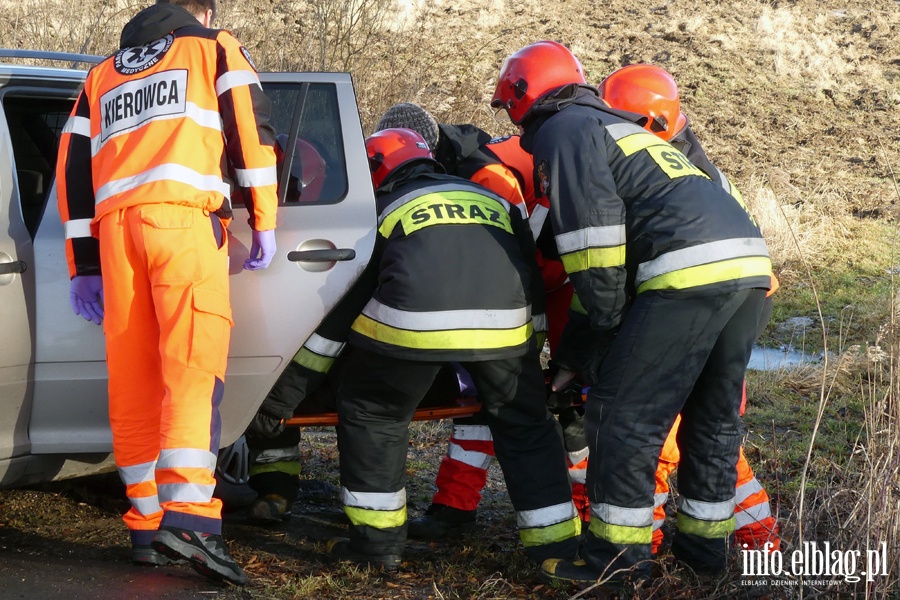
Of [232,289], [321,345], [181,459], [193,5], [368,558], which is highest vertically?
[193,5]

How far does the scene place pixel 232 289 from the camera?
3547mm

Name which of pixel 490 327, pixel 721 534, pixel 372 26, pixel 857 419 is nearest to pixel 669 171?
pixel 490 327

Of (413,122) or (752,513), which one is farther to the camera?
(413,122)

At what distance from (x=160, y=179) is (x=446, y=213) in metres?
0.96

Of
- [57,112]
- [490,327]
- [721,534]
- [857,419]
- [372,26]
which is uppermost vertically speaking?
[372,26]

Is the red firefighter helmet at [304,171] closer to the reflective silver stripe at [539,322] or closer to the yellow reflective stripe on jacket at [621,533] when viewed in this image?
the reflective silver stripe at [539,322]

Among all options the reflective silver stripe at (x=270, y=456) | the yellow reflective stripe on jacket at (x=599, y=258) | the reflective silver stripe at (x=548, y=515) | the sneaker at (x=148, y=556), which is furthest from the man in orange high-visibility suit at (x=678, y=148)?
the sneaker at (x=148, y=556)

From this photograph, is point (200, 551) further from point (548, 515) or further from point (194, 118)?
point (194, 118)

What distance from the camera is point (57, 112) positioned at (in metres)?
4.08

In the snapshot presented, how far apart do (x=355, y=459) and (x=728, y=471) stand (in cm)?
131

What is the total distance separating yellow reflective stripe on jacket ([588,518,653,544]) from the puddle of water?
11.8ft

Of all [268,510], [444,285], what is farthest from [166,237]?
[268,510]

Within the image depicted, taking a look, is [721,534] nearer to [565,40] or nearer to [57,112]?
[57,112]

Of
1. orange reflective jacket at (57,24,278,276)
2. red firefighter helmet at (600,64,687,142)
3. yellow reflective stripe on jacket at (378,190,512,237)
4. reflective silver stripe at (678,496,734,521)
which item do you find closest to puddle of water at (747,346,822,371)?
red firefighter helmet at (600,64,687,142)
